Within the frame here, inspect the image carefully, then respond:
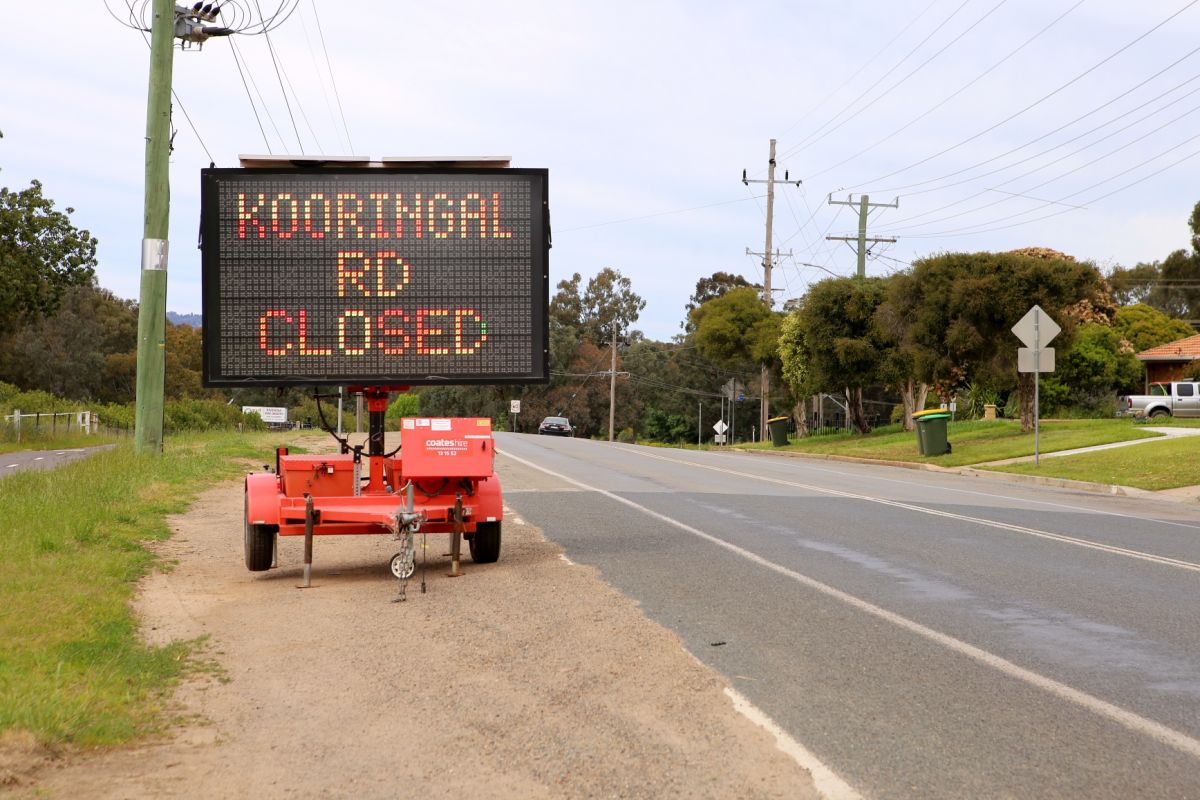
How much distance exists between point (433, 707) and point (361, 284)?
5.63m

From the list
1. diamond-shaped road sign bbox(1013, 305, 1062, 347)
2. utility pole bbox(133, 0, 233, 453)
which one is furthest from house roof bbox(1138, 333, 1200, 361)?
utility pole bbox(133, 0, 233, 453)

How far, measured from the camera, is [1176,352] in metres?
61.4

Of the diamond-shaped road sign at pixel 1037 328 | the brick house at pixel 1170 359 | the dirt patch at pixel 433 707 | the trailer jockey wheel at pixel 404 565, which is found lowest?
the dirt patch at pixel 433 707

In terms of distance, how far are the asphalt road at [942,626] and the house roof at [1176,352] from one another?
155ft

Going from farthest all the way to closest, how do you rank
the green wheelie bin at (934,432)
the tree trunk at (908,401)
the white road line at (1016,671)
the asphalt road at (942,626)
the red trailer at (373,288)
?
the tree trunk at (908,401) → the green wheelie bin at (934,432) → the red trailer at (373,288) → the white road line at (1016,671) → the asphalt road at (942,626)

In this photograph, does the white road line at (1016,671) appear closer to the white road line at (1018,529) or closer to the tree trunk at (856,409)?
the white road line at (1018,529)

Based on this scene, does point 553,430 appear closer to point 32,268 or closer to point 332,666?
point 32,268

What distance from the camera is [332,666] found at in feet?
23.7

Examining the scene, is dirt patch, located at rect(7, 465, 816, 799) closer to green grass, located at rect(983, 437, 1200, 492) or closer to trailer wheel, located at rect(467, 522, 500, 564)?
trailer wheel, located at rect(467, 522, 500, 564)

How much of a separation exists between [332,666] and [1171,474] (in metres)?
19.8

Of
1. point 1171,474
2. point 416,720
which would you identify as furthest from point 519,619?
point 1171,474

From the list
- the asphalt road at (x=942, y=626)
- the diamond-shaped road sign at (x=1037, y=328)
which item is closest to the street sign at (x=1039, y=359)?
the diamond-shaped road sign at (x=1037, y=328)

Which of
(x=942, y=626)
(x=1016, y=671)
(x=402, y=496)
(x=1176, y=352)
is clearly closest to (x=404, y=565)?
(x=402, y=496)

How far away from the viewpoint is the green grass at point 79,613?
Result: 18.8 ft
